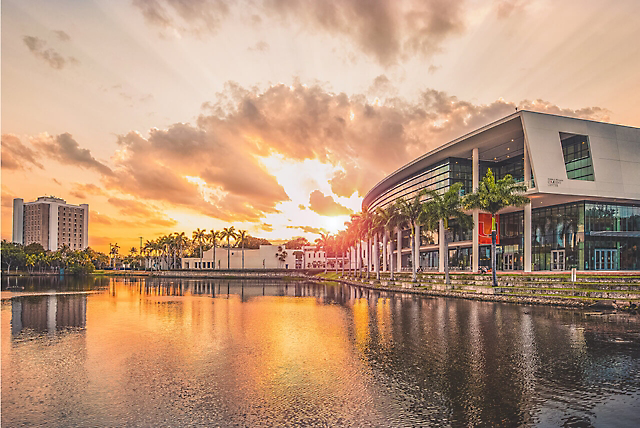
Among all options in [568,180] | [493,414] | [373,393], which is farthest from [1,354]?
[568,180]

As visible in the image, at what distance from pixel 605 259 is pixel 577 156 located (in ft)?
51.2

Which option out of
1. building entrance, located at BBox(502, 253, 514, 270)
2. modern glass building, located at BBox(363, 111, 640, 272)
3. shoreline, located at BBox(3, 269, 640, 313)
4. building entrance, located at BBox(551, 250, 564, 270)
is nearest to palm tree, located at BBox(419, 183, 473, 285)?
shoreline, located at BBox(3, 269, 640, 313)

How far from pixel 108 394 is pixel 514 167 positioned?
83.3 m

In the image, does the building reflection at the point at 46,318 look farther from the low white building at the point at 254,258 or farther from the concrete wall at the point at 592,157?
the low white building at the point at 254,258

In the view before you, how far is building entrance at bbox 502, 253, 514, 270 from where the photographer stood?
250 feet

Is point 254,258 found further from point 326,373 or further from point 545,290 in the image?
point 326,373

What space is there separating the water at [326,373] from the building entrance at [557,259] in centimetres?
4054

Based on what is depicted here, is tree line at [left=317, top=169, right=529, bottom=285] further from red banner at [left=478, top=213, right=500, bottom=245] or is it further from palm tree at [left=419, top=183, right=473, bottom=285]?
red banner at [left=478, top=213, right=500, bottom=245]

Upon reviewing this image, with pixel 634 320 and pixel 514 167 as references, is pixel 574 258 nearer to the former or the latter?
pixel 514 167

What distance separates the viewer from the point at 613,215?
64.5 metres

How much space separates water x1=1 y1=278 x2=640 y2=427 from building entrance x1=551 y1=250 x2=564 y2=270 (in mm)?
40536

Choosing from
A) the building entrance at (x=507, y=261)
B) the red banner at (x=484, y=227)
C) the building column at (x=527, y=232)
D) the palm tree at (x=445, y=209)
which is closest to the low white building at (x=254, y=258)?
the building entrance at (x=507, y=261)

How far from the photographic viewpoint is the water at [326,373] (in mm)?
10773

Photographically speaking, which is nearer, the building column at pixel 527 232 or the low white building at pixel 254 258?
the building column at pixel 527 232
